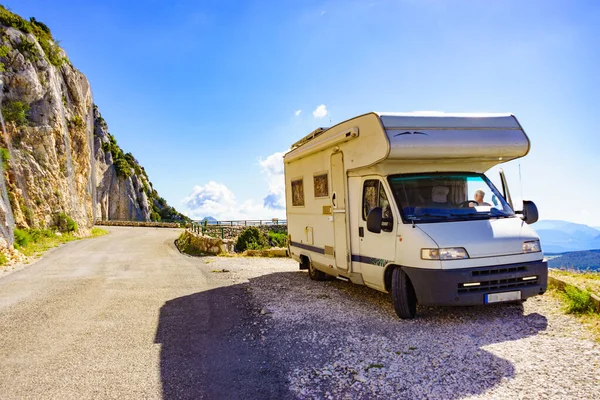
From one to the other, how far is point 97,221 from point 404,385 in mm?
48464

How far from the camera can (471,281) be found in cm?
555

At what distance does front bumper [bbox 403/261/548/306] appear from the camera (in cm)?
554

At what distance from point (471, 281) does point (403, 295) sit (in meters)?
0.99

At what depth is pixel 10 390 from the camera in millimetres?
4273

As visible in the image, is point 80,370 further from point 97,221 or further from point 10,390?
point 97,221

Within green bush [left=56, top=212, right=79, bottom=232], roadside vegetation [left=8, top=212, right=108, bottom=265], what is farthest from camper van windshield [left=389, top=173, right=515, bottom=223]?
green bush [left=56, top=212, right=79, bottom=232]

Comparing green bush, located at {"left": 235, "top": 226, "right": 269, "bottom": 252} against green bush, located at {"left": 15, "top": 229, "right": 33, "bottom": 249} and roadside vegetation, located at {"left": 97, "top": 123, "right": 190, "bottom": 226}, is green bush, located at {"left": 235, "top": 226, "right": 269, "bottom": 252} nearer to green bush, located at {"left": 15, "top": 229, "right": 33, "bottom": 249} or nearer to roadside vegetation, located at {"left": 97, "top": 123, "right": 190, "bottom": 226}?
green bush, located at {"left": 15, "top": 229, "right": 33, "bottom": 249}

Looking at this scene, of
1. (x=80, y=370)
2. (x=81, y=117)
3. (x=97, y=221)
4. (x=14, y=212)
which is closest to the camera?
(x=80, y=370)

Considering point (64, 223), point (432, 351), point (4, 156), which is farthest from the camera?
point (64, 223)

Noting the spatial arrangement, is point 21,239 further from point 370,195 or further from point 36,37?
point 370,195

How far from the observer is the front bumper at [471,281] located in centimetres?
554

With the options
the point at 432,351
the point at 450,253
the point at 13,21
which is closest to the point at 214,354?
the point at 432,351

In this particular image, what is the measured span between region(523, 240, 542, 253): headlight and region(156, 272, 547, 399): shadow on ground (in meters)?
0.99

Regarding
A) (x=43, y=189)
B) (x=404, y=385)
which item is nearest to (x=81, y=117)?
(x=43, y=189)
